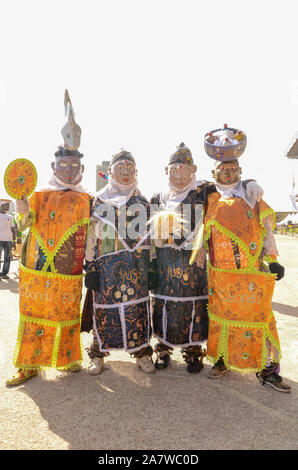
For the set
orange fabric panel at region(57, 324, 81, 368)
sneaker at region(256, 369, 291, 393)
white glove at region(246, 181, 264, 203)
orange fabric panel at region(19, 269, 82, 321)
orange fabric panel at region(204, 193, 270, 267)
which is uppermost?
white glove at region(246, 181, 264, 203)

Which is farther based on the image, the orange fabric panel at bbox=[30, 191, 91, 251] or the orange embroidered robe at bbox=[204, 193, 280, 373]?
the orange fabric panel at bbox=[30, 191, 91, 251]

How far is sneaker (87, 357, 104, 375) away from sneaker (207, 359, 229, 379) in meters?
1.06

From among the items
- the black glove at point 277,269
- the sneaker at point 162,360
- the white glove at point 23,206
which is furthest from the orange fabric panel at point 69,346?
the black glove at point 277,269

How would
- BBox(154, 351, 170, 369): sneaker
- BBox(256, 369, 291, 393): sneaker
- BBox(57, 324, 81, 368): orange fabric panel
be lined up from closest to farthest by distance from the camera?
BBox(256, 369, 291, 393): sneaker → BBox(57, 324, 81, 368): orange fabric panel → BBox(154, 351, 170, 369): sneaker

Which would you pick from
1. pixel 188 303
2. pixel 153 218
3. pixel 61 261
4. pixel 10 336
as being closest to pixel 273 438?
pixel 188 303

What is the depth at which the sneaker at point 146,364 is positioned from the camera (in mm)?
3152

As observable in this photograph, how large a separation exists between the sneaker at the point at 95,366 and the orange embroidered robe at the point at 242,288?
44.7 inches

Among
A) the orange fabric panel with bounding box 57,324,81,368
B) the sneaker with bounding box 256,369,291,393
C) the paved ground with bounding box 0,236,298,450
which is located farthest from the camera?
the orange fabric panel with bounding box 57,324,81,368

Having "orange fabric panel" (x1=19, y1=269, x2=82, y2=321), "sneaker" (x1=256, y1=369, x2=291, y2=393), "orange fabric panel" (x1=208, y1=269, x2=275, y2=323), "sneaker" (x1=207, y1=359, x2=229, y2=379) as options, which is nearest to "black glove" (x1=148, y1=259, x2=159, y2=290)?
"orange fabric panel" (x1=208, y1=269, x2=275, y2=323)

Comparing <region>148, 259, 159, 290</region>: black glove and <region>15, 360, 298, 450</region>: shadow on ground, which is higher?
<region>148, 259, 159, 290</region>: black glove

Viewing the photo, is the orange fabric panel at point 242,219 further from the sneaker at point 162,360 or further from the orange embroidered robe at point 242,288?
the sneaker at point 162,360

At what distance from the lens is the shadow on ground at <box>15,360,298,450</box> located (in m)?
2.09

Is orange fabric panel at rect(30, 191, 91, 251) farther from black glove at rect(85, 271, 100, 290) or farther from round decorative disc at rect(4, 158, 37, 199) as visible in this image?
black glove at rect(85, 271, 100, 290)
